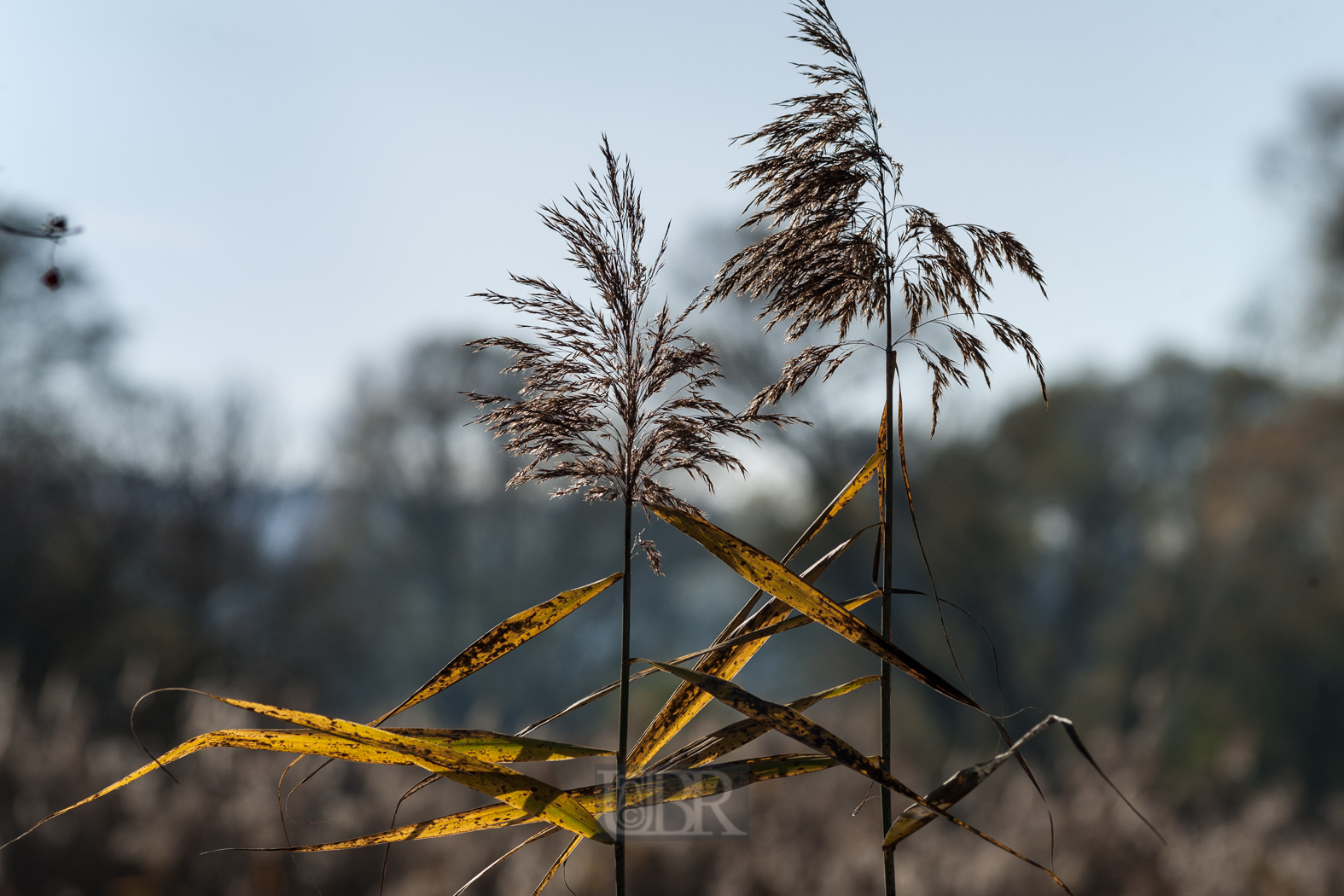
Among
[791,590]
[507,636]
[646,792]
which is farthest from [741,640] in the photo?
[507,636]

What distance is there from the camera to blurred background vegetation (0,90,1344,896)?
19.0ft

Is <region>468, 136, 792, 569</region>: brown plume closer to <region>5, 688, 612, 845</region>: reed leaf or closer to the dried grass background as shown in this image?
<region>5, 688, 612, 845</region>: reed leaf

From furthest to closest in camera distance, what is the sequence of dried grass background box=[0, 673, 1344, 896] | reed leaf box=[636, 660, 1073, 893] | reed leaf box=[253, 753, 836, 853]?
dried grass background box=[0, 673, 1344, 896], reed leaf box=[253, 753, 836, 853], reed leaf box=[636, 660, 1073, 893]

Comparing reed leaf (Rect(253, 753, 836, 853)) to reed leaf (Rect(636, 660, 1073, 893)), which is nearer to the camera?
reed leaf (Rect(636, 660, 1073, 893))

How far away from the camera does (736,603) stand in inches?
952

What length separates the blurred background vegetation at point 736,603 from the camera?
19.0ft

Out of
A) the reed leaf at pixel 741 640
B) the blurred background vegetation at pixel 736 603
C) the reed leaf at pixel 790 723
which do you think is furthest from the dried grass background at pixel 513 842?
the reed leaf at pixel 790 723

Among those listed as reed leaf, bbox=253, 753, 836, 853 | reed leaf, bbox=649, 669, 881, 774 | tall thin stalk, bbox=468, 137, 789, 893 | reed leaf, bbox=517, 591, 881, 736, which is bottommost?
reed leaf, bbox=253, 753, 836, 853

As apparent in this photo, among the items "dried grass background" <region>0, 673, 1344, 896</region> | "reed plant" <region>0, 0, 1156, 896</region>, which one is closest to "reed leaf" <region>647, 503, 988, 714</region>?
"reed plant" <region>0, 0, 1156, 896</region>

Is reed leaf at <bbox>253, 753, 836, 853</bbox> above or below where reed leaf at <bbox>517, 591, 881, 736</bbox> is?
below

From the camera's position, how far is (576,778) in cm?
779

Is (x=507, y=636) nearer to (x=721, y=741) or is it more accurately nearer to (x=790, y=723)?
(x=721, y=741)

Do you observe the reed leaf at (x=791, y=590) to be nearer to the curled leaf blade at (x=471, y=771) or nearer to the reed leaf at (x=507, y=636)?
the reed leaf at (x=507, y=636)

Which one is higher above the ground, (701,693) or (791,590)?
(791,590)
